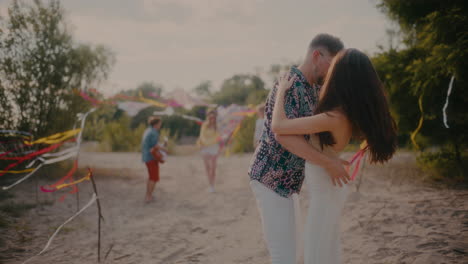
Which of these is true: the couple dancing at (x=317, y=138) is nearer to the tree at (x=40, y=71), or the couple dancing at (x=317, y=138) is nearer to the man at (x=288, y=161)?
the man at (x=288, y=161)

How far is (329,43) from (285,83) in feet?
1.17

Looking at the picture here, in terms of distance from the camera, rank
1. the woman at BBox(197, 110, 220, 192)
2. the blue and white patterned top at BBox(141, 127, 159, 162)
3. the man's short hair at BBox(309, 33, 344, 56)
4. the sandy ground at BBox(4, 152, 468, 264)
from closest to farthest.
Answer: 1. the man's short hair at BBox(309, 33, 344, 56)
2. the sandy ground at BBox(4, 152, 468, 264)
3. the blue and white patterned top at BBox(141, 127, 159, 162)
4. the woman at BBox(197, 110, 220, 192)

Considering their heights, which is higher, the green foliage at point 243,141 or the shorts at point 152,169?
the shorts at point 152,169

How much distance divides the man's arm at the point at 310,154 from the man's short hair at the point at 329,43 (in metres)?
0.54

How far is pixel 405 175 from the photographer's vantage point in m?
7.01

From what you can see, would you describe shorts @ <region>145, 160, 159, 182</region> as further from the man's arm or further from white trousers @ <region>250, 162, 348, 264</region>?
the man's arm

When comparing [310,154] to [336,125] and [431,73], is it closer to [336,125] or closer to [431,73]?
[336,125]

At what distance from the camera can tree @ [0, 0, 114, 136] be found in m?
6.50

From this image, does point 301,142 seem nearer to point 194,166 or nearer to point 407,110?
point 407,110

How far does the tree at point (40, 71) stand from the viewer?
6.50 m

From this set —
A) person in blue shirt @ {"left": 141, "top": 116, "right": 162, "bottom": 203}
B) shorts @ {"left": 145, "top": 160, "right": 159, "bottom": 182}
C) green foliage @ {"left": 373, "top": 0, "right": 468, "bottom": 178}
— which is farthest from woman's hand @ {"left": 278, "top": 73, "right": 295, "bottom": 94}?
shorts @ {"left": 145, "top": 160, "right": 159, "bottom": 182}

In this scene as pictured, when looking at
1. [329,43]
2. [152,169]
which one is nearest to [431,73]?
[329,43]

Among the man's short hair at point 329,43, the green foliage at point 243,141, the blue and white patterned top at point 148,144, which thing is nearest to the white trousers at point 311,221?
the man's short hair at point 329,43

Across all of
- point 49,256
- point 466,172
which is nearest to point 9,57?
point 49,256
